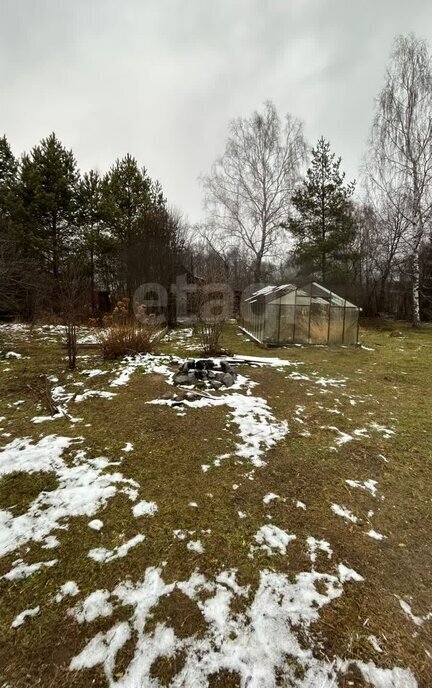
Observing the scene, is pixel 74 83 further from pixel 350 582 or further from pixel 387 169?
pixel 387 169

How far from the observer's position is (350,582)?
1800mm

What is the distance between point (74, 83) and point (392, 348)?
40.9ft

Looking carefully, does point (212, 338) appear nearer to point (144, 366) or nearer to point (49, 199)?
point (144, 366)

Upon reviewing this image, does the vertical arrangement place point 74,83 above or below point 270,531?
above

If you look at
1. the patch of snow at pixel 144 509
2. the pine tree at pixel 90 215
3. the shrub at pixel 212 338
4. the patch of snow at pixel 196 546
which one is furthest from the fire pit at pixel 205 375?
the pine tree at pixel 90 215

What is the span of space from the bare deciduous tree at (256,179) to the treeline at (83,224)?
3.42m

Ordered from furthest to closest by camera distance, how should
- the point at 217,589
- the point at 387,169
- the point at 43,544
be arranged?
A: the point at 387,169
the point at 43,544
the point at 217,589

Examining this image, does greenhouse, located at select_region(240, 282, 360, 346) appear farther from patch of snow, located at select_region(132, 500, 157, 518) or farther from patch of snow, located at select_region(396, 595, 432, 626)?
patch of snow, located at select_region(396, 595, 432, 626)

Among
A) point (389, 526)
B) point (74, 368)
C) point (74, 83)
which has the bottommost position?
point (389, 526)

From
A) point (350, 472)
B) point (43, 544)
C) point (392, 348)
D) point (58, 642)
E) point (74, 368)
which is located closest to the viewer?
point (58, 642)

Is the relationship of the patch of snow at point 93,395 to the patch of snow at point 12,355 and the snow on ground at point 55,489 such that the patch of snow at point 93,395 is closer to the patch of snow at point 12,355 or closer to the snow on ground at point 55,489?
the snow on ground at point 55,489

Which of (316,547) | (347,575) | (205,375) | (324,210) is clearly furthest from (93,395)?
(324,210)

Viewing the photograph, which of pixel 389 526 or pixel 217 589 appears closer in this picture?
pixel 217 589

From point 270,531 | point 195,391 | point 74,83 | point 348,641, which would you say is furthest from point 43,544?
point 74,83
